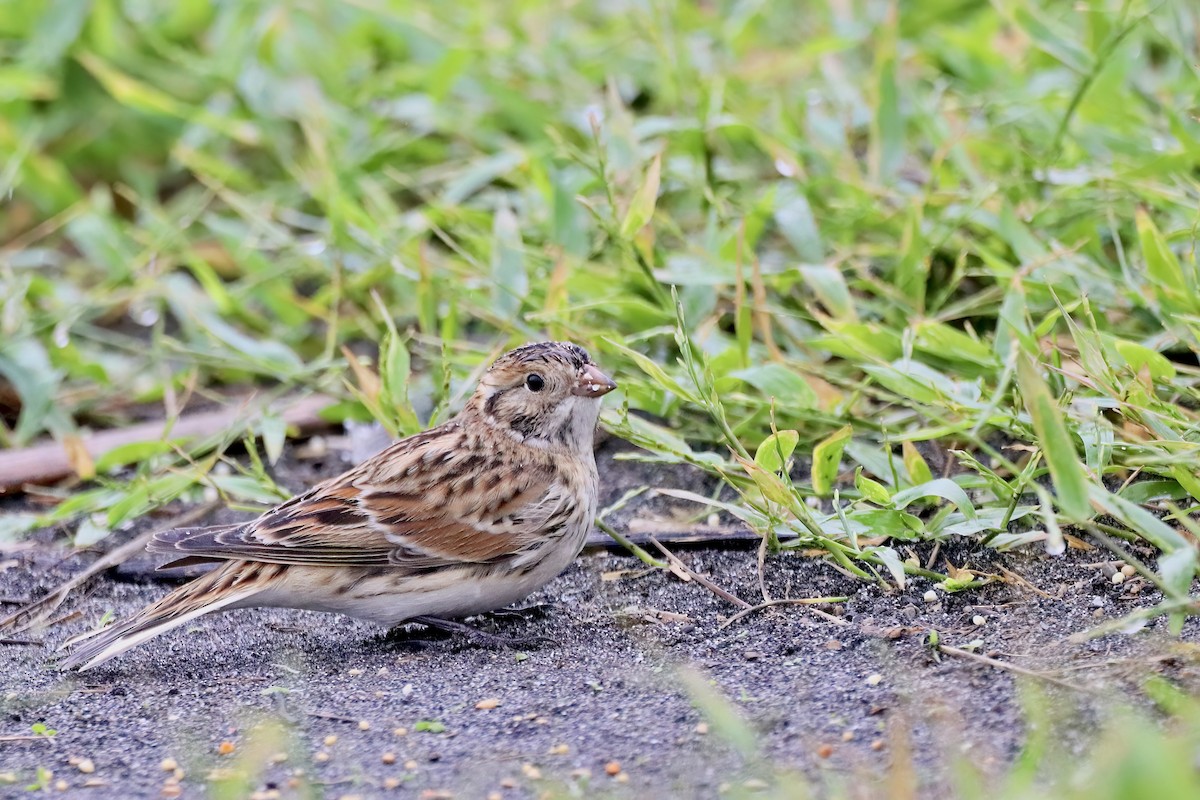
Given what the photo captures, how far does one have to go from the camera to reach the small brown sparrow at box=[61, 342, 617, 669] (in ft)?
12.8

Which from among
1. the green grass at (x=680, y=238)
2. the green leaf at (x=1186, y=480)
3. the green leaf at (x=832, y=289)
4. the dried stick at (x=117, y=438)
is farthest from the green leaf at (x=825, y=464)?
the dried stick at (x=117, y=438)

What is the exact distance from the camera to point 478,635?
158 inches

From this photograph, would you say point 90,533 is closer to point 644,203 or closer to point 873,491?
point 644,203

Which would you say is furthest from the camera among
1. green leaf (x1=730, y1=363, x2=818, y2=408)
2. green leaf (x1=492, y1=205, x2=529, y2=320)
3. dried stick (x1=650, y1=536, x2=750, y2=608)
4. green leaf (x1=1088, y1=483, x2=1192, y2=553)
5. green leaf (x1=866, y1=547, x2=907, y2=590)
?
green leaf (x1=492, y1=205, x2=529, y2=320)

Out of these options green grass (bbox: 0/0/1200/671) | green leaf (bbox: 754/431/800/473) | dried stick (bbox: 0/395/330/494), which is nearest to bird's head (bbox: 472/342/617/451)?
green grass (bbox: 0/0/1200/671)

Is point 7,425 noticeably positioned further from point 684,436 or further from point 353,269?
point 684,436

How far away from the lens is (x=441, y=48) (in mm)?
6797

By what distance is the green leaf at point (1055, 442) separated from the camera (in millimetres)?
3016

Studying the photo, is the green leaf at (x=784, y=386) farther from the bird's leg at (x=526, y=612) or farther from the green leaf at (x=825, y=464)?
the bird's leg at (x=526, y=612)

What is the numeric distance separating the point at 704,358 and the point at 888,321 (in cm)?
98

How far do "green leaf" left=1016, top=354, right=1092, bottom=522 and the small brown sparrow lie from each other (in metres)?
1.36

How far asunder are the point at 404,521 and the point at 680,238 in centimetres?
160

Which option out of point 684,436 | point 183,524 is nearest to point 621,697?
point 684,436

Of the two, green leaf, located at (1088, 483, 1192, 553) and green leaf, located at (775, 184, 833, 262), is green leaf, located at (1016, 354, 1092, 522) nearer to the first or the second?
green leaf, located at (1088, 483, 1192, 553)
